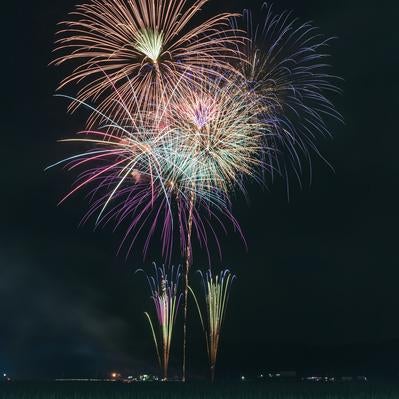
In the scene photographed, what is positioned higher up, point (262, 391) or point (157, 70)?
point (157, 70)

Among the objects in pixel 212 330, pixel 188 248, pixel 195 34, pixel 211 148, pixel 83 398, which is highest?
pixel 195 34

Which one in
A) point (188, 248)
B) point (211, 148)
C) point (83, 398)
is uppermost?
point (211, 148)

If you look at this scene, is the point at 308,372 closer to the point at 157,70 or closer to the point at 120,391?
the point at 120,391

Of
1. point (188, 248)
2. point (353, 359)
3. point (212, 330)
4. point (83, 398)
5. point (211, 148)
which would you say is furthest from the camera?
point (353, 359)

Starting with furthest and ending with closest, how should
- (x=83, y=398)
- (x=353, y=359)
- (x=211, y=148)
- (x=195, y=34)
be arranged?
(x=353, y=359) < (x=83, y=398) < (x=211, y=148) < (x=195, y=34)

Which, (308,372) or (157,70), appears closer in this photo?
(157,70)

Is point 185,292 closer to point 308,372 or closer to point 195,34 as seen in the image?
point 195,34


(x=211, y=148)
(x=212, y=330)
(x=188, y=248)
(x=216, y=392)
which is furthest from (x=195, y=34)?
(x=216, y=392)

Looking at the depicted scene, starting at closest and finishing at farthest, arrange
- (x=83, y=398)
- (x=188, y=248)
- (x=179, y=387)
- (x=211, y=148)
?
(x=211, y=148) < (x=188, y=248) < (x=83, y=398) < (x=179, y=387)

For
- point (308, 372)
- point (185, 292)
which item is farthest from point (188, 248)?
point (308, 372)
